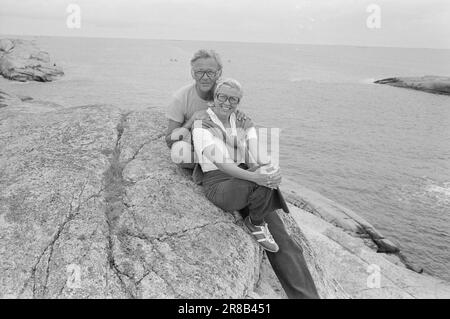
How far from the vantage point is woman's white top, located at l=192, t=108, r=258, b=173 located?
6254 mm

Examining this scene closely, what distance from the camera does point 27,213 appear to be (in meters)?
6.06

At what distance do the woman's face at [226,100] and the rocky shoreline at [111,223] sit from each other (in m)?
1.56

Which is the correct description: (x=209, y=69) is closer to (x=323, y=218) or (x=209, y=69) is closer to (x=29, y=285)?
(x=29, y=285)

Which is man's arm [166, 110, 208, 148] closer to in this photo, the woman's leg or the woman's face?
the woman's face

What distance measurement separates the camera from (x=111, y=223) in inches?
241

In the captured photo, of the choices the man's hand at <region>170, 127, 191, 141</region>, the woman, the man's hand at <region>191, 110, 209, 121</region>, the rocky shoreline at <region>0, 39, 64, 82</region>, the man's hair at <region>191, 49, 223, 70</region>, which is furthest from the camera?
the rocky shoreline at <region>0, 39, 64, 82</region>

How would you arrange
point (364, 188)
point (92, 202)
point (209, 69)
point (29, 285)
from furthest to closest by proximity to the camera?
point (364, 188), point (209, 69), point (92, 202), point (29, 285)

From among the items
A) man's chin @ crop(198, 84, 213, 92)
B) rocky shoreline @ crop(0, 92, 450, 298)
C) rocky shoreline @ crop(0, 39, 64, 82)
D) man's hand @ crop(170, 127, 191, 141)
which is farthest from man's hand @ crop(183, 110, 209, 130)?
rocky shoreline @ crop(0, 39, 64, 82)

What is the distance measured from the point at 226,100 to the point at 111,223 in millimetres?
2699

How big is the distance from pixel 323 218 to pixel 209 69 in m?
12.0

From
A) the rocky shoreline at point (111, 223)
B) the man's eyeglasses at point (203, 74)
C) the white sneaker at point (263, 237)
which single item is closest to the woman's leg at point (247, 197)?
the white sneaker at point (263, 237)

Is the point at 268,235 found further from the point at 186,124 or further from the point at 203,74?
the point at 203,74

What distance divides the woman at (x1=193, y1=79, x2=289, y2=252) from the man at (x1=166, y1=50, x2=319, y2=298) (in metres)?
0.21
